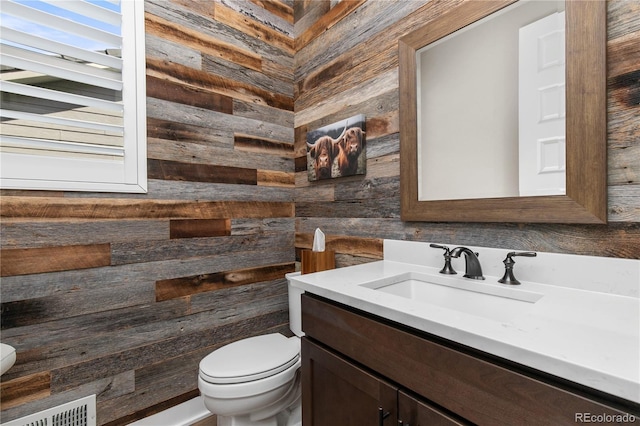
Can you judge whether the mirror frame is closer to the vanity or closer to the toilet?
the vanity

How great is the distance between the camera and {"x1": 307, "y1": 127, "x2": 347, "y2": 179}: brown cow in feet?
5.72

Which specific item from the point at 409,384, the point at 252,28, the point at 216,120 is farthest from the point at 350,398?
the point at 252,28

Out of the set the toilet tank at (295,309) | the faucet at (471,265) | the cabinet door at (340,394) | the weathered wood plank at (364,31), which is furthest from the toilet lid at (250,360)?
the weathered wood plank at (364,31)

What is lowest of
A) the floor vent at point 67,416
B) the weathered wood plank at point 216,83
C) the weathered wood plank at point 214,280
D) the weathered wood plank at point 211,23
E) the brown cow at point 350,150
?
the floor vent at point 67,416

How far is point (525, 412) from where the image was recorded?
57 cm

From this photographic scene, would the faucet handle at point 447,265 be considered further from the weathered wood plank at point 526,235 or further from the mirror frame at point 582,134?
the mirror frame at point 582,134

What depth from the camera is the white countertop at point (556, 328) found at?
50 centimetres

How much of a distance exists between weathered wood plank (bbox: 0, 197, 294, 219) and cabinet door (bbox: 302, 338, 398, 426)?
98 cm

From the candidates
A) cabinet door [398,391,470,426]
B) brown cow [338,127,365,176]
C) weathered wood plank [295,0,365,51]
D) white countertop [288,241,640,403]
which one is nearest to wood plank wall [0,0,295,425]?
weathered wood plank [295,0,365,51]

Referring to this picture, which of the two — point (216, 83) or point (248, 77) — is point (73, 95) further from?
point (248, 77)

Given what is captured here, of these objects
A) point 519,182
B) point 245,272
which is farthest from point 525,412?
point 245,272

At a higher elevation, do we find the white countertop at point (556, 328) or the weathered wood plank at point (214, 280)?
the white countertop at point (556, 328)

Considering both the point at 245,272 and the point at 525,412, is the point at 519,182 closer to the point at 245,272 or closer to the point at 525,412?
the point at 525,412

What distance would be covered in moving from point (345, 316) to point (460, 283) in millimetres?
464
